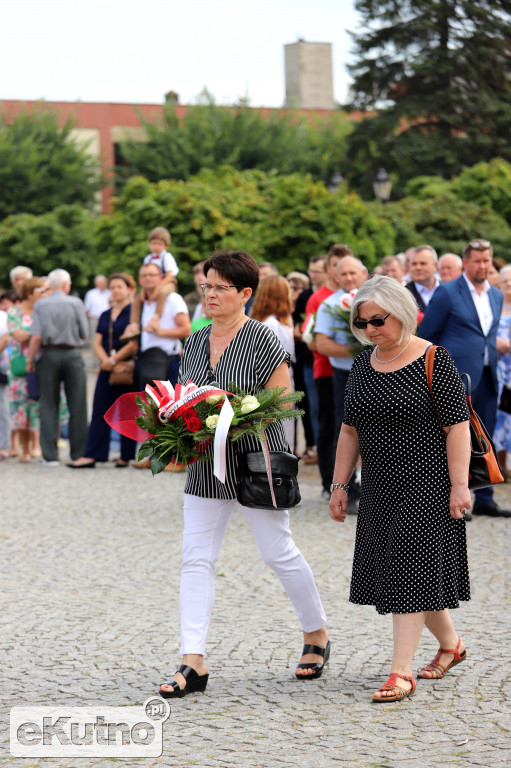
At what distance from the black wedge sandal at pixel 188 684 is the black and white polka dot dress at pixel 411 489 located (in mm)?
799

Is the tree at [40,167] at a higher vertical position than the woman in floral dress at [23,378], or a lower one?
higher

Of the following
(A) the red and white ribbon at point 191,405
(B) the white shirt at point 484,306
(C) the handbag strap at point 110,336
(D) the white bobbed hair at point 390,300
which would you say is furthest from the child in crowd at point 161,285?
(D) the white bobbed hair at point 390,300

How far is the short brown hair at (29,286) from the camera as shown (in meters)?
13.8

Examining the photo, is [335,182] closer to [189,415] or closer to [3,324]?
[3,324]

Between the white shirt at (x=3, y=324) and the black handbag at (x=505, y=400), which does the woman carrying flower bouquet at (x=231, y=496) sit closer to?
the black handbag at (x=505, y=400)

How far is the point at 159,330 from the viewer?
40.2 ft

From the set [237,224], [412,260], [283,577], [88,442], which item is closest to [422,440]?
[283,577]

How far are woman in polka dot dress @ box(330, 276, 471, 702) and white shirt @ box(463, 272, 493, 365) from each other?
4.11m

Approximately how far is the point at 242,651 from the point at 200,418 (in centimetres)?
141

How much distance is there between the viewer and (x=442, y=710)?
4.70m

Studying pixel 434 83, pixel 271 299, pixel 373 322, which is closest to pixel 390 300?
pixel 373 322

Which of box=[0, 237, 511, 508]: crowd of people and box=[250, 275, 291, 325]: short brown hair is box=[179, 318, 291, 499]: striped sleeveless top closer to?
box=[0, 237, 511, 508]: crowd of people

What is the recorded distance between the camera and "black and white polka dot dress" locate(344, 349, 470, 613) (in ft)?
16.1

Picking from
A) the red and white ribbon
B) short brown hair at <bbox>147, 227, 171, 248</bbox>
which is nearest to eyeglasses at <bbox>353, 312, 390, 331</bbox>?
the red and white ribbon
